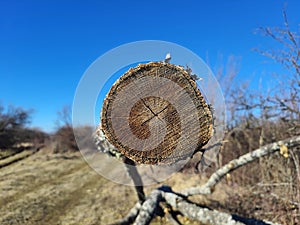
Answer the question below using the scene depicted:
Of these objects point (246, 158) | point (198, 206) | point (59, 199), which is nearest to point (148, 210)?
point (198, 206)

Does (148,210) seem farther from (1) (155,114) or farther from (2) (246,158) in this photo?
(1) (155,114)

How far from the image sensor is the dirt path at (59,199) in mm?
5281

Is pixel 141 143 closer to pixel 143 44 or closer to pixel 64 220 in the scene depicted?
pixel 143 44

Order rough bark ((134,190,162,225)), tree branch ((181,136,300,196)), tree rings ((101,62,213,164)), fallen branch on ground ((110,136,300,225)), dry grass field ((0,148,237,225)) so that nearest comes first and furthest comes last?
tree rings ((101,62,213,164)) → fallen branch on ground ((110,136,300,225)) → rough bark ((134,190,162,225)) → tree branch ((181,136,300,196)) → dry grass field ((0,148,237,225))

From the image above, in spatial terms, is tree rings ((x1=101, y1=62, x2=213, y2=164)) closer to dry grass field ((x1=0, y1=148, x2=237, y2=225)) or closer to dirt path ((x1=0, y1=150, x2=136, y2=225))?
dry grass field ((x1=0, y1=148, x2=237, y2=225))

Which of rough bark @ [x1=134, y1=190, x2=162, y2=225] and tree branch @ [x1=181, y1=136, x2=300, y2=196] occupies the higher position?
tree branch @ [x1=181, y1=136, x2=300, y2=196]

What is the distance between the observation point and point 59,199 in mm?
6711

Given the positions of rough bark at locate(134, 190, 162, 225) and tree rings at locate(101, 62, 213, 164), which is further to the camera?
rough bark at locate(134, 190, 162, 225)

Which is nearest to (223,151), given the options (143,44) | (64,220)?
(64,220)

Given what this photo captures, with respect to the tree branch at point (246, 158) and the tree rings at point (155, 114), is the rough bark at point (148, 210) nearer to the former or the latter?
the tree branch at point (246, 158)

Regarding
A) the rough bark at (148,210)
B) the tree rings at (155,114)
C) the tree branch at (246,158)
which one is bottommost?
the rough bark at (148,210)

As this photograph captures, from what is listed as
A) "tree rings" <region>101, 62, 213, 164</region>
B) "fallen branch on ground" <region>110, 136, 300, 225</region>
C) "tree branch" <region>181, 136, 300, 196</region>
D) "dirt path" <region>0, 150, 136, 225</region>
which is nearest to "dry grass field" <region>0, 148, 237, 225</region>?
"dirt path" <region>0, 150, 136, 225</region>

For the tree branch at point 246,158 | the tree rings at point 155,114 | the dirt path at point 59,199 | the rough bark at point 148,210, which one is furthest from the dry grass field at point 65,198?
the tree rings at point 155,114

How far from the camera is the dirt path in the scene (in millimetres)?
5281
